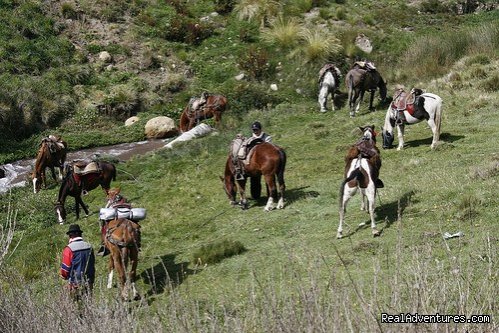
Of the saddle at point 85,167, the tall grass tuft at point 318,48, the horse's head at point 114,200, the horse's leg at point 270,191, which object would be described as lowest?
the horse's leg at point 270,191

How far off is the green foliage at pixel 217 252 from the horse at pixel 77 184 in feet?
18.4

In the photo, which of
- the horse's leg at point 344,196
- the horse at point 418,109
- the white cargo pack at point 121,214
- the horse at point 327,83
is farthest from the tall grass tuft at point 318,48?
the white cargo pack at point 121,214

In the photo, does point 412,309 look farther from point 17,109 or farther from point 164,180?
point 17,109

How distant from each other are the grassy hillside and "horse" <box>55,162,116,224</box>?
55cm

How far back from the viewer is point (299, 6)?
123 ft

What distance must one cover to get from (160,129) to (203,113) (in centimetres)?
245

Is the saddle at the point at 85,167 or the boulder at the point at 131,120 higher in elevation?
the saddle at the point at 85,167

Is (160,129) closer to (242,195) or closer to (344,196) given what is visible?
(242,195)

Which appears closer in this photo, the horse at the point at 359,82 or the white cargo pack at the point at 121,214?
the white cargo pack at the point at 121,214

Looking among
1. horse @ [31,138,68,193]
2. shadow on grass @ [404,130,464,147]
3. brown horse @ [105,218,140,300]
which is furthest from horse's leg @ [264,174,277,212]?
horse @ [31,138,68,193]

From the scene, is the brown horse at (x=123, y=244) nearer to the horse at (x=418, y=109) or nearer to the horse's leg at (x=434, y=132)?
the horse at (x=418, y=109)

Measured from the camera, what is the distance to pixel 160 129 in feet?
92.2

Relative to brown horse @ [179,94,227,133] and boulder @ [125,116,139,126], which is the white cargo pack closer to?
brown horse @ [179,94,227,133]

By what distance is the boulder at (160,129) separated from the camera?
92.1 ft
